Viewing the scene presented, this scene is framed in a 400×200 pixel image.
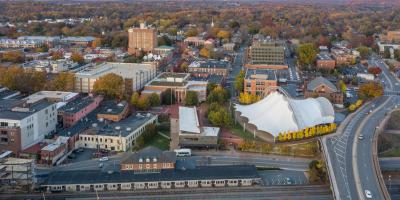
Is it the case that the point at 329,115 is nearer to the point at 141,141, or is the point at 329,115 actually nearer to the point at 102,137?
the point at 141,141

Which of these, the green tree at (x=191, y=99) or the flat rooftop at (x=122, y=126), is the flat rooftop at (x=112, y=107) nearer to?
the flat rooftop at (x=122, y=126)

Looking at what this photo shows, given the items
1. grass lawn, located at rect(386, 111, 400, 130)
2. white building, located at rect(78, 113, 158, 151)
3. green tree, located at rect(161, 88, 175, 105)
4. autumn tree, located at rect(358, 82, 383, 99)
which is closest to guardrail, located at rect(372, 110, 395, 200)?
grass lawn, located at rect(386, 111, 400, 130)

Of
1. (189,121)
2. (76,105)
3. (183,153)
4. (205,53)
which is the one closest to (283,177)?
(183,153)

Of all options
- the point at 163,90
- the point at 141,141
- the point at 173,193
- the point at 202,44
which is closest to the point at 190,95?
the point at 163,90

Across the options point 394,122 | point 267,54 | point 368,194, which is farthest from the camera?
point 267,54

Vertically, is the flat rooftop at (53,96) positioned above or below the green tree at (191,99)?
above

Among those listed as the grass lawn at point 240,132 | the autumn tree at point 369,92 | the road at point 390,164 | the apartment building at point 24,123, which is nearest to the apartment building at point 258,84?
the autumn tree at point 369,92

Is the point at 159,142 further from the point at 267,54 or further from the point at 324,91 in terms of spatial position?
the point at 267,54
